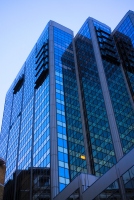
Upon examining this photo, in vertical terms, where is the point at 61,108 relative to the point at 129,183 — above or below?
above

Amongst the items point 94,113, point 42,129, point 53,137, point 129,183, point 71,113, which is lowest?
point 42,129

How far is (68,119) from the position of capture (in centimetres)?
6938

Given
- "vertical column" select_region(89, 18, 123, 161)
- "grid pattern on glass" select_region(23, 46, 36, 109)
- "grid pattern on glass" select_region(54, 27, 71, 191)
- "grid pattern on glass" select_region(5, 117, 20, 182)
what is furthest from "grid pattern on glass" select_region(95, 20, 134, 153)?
"grid pattern on glass" select_region(5, 117, 20, 182)

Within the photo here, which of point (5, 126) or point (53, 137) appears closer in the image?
point (53, 137)

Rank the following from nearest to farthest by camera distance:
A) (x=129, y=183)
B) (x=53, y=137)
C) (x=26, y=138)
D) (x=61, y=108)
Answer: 1. (x=129, y=183)
2. (x=53, y=137)
3. (x=61, y=108)
4. (x=26, y=138)

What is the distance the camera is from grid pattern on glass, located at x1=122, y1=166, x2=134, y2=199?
31391 millimetres

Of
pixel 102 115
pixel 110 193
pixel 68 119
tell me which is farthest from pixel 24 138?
pixel 110 193

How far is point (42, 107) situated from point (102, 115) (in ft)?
53.1

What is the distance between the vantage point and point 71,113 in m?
71.9

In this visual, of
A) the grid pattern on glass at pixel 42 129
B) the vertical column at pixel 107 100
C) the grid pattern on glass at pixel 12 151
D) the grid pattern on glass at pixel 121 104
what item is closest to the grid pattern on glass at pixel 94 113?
the vertical column at pixel 107 100

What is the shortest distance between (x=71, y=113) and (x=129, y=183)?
4100 cm

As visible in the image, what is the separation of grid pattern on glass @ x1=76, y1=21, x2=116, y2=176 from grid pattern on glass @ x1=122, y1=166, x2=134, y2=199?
2958 cm

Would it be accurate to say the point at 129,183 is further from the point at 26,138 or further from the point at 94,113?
the point at 26,138

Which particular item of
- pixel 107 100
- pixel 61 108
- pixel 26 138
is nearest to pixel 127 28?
pixel 107 100
